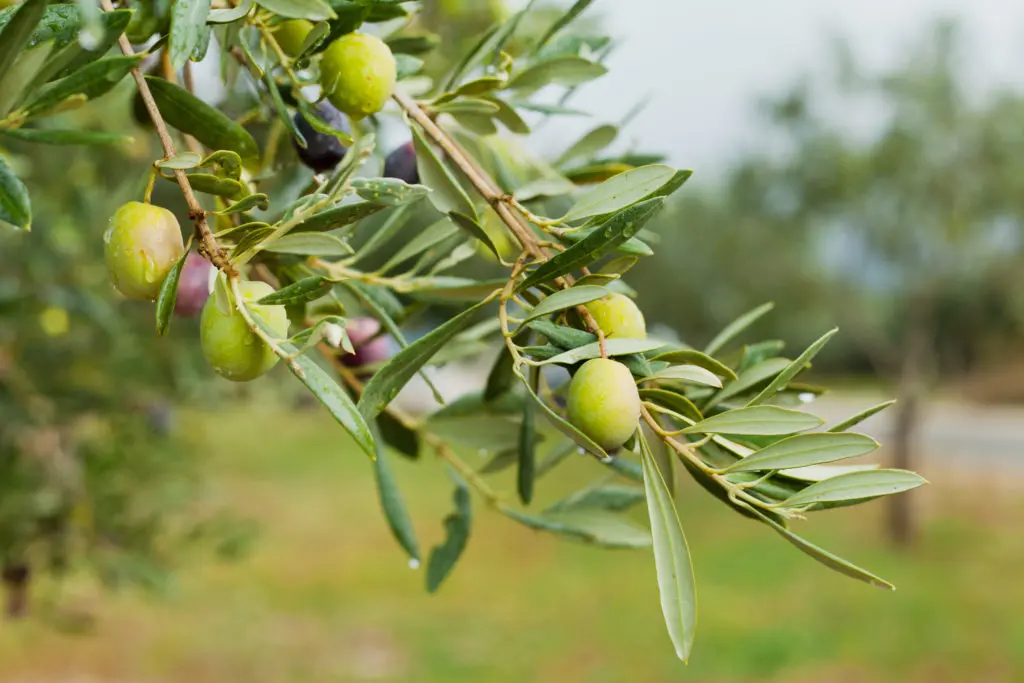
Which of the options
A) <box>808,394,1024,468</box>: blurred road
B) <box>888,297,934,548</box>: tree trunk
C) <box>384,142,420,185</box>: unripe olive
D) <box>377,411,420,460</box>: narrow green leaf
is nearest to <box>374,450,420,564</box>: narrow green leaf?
<box>377,411,420,460</box>: narrow green leaf

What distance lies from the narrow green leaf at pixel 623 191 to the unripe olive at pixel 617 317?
51 millimetres

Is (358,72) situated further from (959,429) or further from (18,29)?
(959,429)

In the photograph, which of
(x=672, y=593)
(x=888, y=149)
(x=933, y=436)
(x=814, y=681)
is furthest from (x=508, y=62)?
(x=933, y=436)

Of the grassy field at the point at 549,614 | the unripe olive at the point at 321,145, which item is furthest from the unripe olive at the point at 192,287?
the grassy field at the point at 549,614

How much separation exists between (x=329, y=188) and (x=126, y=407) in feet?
5.06

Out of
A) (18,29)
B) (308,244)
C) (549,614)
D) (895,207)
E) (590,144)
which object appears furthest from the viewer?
(895,207)

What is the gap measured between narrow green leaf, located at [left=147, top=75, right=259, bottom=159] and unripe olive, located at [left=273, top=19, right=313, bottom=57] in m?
0.09

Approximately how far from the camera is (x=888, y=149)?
7820 mm

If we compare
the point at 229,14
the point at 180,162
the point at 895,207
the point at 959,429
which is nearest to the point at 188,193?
the point at 180,162

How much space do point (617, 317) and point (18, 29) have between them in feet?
1.00

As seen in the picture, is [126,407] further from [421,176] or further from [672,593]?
[672,593]

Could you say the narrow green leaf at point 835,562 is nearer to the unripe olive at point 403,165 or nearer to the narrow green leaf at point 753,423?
the narrow green leaf at point 753,423

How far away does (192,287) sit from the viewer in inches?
24.2

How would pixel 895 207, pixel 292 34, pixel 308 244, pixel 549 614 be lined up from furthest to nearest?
pixel 895 207 < pixel 549 614 < pixel 292 34 < pixel 308 244
